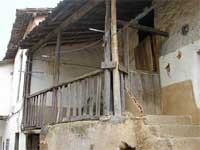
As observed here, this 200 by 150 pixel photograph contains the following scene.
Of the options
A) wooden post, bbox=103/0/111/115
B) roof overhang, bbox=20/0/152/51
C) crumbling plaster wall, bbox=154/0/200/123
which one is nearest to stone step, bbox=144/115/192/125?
crumbling plaster wall, bbox=154/0/200/123

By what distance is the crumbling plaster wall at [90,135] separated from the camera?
5508 mm

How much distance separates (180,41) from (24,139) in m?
6.64

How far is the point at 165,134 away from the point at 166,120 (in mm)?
674

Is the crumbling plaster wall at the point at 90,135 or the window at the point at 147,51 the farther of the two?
the window at the point at 147,51

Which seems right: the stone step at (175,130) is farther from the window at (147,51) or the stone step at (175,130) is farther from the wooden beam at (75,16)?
the wooden beam at (75,16)

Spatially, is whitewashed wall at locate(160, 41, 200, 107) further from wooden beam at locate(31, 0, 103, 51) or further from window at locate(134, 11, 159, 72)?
wooden beam at locate(31, 0, 103, 51)

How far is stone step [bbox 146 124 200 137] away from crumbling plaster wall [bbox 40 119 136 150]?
0.41 m

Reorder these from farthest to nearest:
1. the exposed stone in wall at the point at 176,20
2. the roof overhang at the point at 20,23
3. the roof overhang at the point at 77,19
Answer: the roof overhang at the point at 20,23 < the roof overhang at the point at 77,19 < the exposed stone in wall at the point at 176,20

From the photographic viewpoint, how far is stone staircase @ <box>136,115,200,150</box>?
5089 mm

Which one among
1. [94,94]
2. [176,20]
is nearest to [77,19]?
[94,94]

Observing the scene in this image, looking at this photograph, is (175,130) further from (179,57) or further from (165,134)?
(179,57)

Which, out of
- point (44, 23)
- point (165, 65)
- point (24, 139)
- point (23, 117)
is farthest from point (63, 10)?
point (24, 139)

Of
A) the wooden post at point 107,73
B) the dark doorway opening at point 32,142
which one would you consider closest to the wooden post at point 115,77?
the wooden post at point 107,73

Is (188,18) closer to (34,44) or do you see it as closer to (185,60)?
(185,60)
